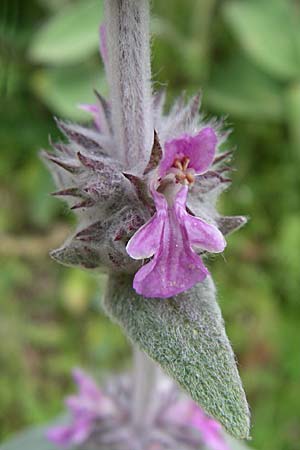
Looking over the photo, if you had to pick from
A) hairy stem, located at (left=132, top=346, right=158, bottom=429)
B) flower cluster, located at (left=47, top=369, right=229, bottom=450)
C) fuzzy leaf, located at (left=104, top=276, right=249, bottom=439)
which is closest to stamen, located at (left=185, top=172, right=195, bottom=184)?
fuzzy leaf, located at (left=104, top=276, right=249, bottom=439)

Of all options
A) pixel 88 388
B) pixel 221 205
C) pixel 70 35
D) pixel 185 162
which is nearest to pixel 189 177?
pixel 185 162

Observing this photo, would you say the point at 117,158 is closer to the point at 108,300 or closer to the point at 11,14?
the point at 108,300

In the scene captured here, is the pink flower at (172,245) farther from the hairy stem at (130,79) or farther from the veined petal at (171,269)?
the hairy stem at (130,79)

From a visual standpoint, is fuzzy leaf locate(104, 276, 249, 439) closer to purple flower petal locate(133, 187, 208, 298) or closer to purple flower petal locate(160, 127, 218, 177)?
purple flower petal locate(133, 187, 208, 298)

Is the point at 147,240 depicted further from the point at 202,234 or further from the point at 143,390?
the point at 143,390

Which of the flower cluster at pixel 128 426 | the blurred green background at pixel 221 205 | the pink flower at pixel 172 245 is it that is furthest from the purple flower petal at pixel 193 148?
the blurred green background at pixel 221 205

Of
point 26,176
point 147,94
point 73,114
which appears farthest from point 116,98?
point 26,176
